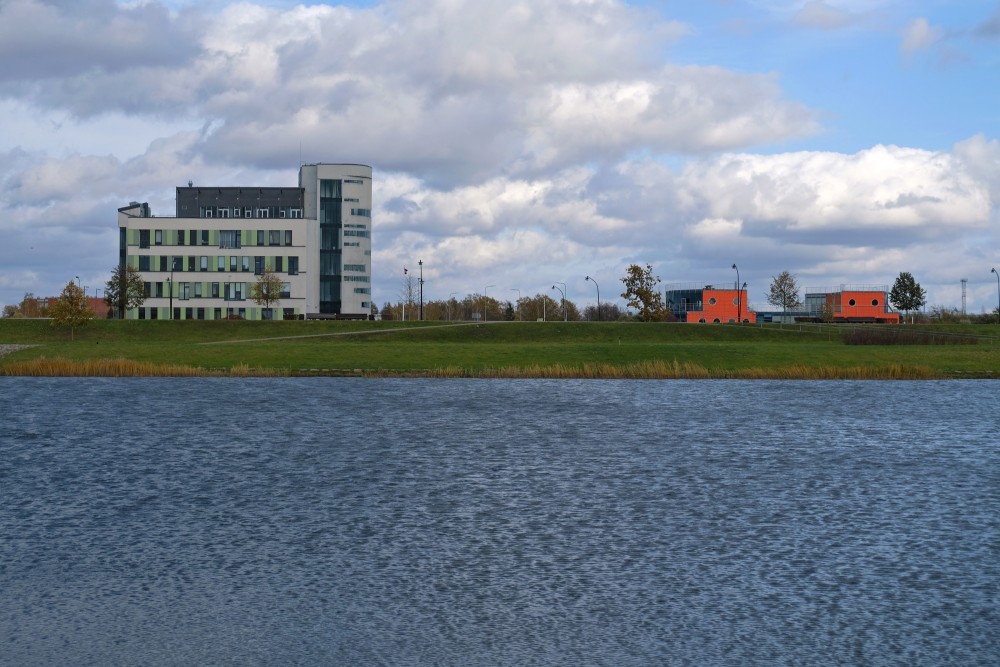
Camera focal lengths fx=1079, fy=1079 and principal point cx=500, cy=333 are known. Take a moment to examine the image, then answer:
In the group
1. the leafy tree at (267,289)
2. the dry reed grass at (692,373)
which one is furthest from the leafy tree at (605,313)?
the dry reed grass at (692,373)

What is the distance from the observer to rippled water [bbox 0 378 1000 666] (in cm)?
1272

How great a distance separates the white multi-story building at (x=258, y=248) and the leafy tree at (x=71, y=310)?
39.7m

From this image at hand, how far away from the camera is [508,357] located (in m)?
71.6

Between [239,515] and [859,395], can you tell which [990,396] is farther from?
[239,515]

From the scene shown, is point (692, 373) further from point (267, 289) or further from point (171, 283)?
point (171, 283)

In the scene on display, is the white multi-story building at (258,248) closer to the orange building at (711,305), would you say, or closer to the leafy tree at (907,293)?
the orange building at (711,305)

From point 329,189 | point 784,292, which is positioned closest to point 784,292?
point 784,292

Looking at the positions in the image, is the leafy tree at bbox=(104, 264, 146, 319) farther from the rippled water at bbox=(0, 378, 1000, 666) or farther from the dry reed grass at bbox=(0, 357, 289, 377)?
the rippled water at bbox=(0, 378, 1000, 666)

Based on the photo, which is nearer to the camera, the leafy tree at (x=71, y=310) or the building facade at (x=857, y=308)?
the leafy tree at (x=71, y=310)

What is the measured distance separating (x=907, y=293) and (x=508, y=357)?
119521 millimetres

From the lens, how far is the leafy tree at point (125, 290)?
445 feet

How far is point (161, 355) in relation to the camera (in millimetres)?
72500

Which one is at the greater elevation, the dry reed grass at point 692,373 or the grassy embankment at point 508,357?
the grassy embankment at point 508,357

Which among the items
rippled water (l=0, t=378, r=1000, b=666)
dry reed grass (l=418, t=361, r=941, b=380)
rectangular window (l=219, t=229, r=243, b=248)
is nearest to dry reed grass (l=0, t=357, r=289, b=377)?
dry reed grass (l=418, t=361, r=941, b=380)
